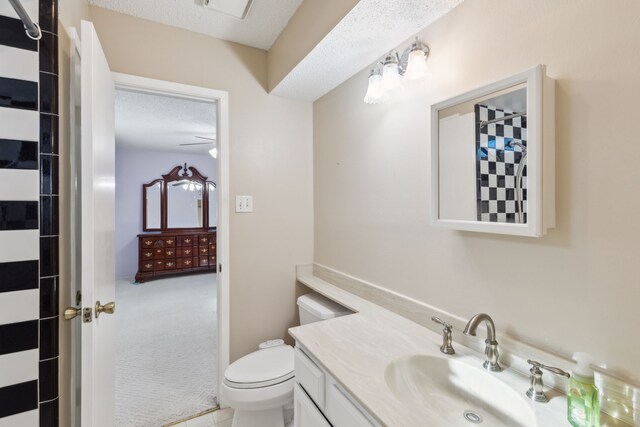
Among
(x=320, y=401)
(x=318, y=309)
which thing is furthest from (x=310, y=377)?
(x=318, y=309)

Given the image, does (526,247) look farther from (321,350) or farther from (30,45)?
(30,45)

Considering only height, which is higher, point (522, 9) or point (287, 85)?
point (287, 85)

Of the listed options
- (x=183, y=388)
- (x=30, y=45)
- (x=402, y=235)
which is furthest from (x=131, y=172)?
(x=402, y=235)

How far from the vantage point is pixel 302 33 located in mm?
1530

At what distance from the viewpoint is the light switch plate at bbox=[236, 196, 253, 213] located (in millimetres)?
1922

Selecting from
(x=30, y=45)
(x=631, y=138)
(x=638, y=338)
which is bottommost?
(x=638, y=338)

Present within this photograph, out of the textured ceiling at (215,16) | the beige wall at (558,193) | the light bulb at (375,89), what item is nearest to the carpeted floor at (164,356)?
the beige wall at (558,193)

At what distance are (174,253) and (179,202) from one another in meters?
0.96

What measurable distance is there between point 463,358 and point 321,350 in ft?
1.62

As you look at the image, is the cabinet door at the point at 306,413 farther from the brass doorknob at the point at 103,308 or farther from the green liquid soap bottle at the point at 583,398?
the brass doorknob at the point at 103,308

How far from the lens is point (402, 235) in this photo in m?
1.38

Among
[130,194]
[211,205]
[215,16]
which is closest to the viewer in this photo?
[215,16]

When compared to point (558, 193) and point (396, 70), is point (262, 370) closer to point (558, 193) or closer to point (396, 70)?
point (558, 193)

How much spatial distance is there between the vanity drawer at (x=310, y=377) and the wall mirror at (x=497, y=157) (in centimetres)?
72
